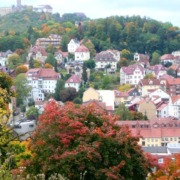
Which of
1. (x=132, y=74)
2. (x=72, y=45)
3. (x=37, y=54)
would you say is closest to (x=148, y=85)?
(x=132, y=74)

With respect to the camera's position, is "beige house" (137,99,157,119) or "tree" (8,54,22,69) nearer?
"beige house" (137,99,157,119)

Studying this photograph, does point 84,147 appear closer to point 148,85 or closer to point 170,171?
point 170,171

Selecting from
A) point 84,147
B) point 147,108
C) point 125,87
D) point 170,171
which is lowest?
point 147,108

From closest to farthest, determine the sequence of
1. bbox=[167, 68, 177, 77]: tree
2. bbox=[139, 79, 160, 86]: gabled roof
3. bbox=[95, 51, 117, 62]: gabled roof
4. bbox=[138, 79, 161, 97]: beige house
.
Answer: bbox=[138, 79, 161, 97]: beige house
bbox=[139, 79, 160, 86]: gabled roof
bbox=[167, 68, 177, 77]: tree
bbox=[95, 51, 117, 62]: gabled roof

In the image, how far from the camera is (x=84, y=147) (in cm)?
998

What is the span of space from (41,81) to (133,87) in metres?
8.03

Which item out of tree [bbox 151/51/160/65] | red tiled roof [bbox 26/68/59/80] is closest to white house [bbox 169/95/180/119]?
red tiled roof [bbox 26/68/59/80]

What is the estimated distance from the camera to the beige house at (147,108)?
37656 mm

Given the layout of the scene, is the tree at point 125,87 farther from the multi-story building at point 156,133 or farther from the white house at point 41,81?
the multi-story building at point 156,133

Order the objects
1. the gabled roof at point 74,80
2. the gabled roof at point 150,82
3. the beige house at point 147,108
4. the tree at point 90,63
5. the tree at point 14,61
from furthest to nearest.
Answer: the tree at point 90,63 < the tree at point 14,61 < the gabled roof at point 74,80 < the gabled roof at point 150,82 < the beige house at point 147,108

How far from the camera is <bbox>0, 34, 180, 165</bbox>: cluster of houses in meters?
29.8

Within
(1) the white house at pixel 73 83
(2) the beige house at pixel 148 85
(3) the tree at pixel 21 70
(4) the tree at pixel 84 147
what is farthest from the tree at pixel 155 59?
(4) the tree at pixel 84 147

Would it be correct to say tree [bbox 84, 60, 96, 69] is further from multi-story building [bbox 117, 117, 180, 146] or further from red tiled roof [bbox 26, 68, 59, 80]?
multi-story building [bbox 117, 117, 180, 146]

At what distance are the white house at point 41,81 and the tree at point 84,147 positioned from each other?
3638cm
